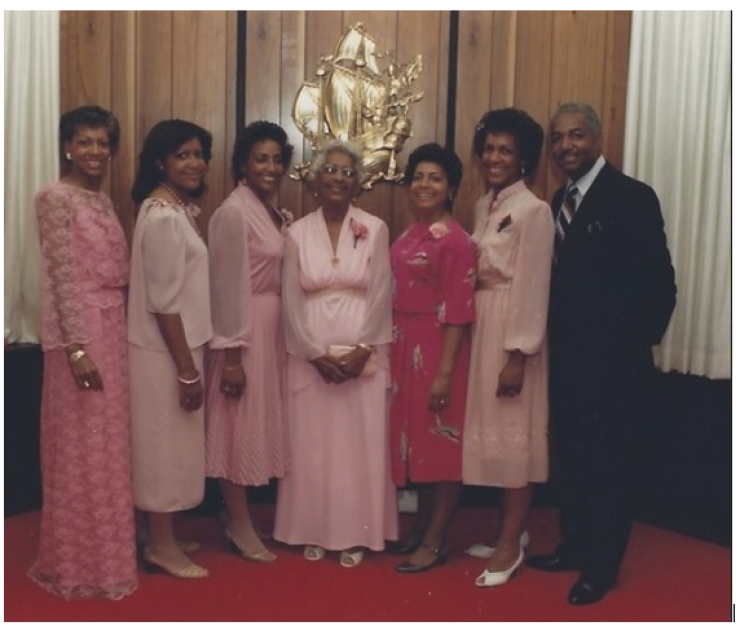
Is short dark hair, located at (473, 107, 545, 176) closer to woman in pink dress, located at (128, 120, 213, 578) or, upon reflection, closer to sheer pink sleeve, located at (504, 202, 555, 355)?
sheer pink sleeve, located at (504, 202, 555, 355)

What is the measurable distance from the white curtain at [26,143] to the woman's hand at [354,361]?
59.9 inches

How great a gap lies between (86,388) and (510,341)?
144cm

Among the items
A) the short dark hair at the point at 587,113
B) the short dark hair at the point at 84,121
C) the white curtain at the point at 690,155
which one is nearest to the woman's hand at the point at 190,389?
the short dark hair at the point at 84,121

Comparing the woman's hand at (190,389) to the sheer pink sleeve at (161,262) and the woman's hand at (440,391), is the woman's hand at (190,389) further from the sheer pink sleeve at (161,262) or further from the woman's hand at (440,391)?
the woman's hand at (440,391)

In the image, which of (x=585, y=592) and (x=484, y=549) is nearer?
(x=585, y=592)

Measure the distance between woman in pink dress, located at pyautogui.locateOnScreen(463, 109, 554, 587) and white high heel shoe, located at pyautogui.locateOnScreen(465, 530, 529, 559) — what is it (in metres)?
0.23

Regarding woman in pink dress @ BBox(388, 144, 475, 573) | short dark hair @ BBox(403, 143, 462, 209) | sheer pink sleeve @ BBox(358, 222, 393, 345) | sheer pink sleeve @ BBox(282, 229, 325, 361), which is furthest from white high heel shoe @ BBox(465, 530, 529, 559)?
short dark hair @ BBox(403, 143, 462, 209)

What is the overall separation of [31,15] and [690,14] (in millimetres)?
2778

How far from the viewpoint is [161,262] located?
2.87 meters

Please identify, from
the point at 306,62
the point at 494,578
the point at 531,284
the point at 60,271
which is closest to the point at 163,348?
the point at 60,271

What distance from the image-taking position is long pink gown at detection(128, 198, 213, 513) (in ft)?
9.43

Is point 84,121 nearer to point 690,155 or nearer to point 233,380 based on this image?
point 233,380

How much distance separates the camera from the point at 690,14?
3.52 metres

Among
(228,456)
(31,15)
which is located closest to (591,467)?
(228,456)
